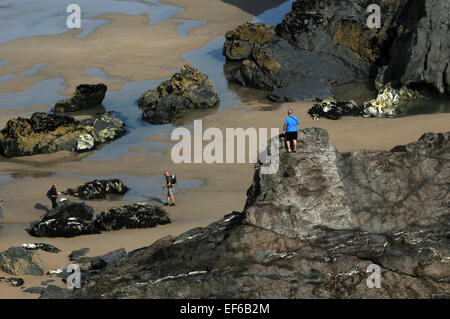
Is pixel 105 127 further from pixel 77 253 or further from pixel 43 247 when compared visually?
pixel 77 253

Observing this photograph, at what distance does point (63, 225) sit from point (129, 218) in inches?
69.7

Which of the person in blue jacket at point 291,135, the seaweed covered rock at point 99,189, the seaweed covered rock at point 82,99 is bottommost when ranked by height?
the seaweed covered rock at point 99,189

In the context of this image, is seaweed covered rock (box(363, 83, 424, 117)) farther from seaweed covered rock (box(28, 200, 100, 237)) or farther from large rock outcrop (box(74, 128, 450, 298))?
large rock outcrop (box(74, 128, 450, 298))

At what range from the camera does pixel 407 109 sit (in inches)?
1184

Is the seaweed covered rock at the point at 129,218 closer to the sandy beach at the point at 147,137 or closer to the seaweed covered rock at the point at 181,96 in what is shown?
the sandy beach at the point at 147,137

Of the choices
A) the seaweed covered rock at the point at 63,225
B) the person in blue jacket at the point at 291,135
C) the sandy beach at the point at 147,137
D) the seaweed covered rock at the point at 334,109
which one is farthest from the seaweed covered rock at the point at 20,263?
the seaweed covered rock at the point at 334,109

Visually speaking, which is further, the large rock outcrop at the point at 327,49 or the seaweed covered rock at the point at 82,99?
the seaweed covered rock at the point at 82,99

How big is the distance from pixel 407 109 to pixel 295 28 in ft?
30.1

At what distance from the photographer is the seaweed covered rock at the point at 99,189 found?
22.8 meters

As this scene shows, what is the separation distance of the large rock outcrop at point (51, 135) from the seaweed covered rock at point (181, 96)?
10.2ft

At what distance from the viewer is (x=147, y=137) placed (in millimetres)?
29844

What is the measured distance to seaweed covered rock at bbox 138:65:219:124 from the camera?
33.3 metres

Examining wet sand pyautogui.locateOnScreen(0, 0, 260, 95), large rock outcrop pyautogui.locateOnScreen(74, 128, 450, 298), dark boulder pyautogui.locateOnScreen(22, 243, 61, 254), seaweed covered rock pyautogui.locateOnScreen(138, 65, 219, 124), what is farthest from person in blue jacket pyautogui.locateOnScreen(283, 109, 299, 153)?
wet sand pyautogui.locateOnScreen(0, 0, 260, 95)

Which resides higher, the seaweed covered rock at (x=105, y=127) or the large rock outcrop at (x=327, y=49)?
the large rock outcrop at (x=327, y=49)
